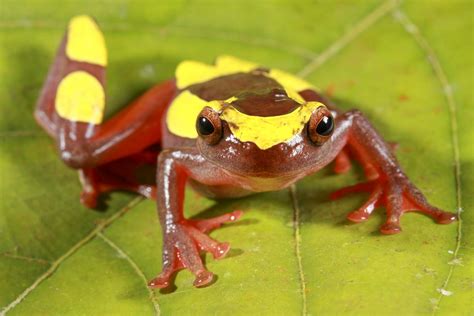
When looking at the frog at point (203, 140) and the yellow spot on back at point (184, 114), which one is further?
the yellow spot on back at point (184, 114)

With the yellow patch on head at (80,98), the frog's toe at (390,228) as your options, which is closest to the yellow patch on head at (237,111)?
the yellow patch on head at (80,98)

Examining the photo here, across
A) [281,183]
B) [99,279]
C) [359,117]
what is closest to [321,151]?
[281,183]

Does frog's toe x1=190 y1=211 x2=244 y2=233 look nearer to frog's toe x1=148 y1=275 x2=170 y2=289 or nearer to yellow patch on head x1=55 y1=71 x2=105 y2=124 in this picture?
frog's toe x1=148 y1=275 x2=170 y2=289

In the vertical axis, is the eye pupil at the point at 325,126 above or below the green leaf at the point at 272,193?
above

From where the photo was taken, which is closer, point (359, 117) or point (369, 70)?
point (359, 117)

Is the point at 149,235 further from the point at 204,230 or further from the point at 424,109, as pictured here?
the point at 424,109

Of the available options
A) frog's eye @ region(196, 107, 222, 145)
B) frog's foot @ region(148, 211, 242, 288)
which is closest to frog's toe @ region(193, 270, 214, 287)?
frog's foot @ region(148, 211, 242, 288)

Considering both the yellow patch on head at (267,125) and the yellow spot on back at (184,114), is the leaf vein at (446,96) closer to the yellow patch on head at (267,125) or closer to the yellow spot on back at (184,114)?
the yellow patch on head at (267,125)
